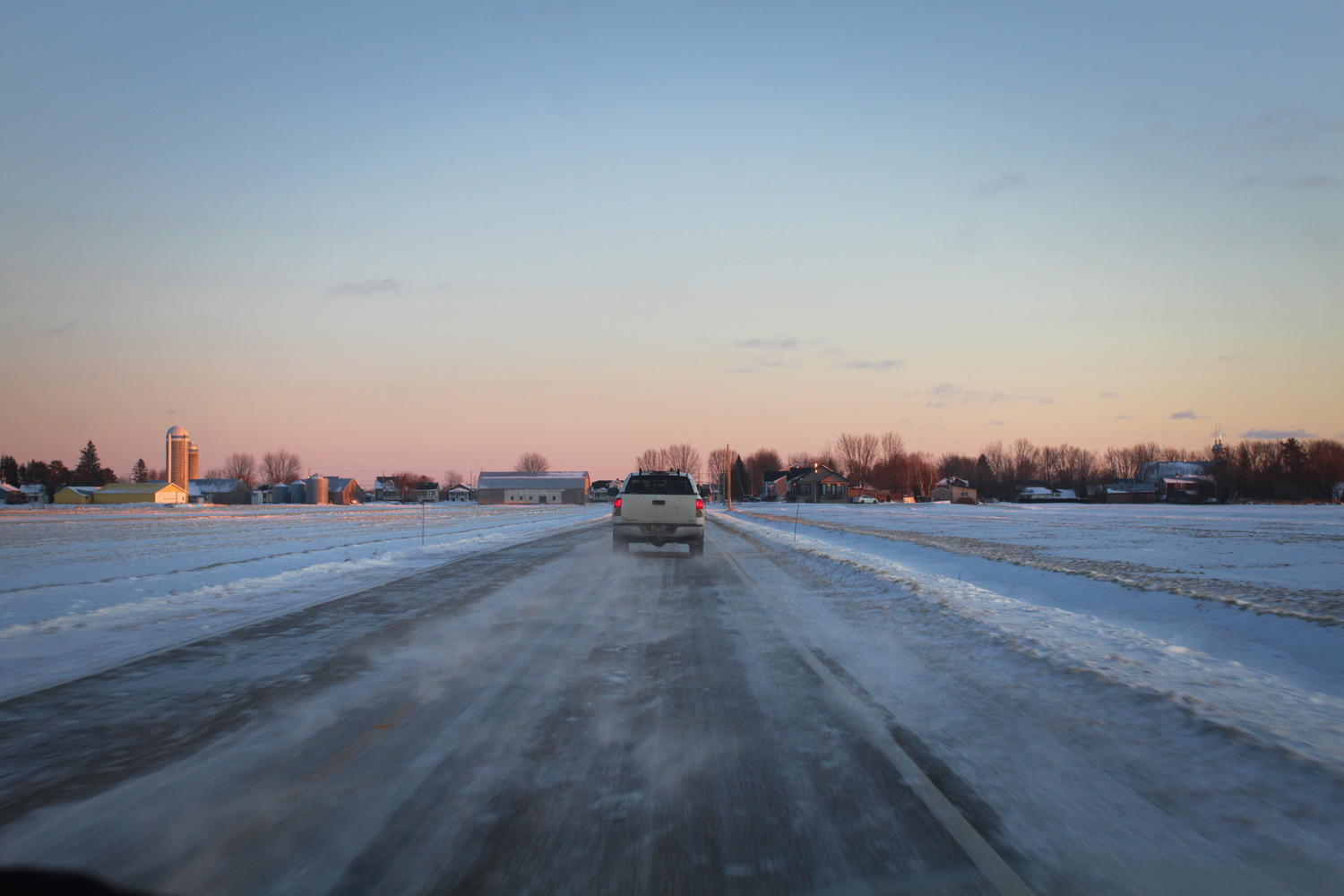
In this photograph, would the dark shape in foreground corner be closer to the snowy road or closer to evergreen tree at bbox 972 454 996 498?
the snowy road

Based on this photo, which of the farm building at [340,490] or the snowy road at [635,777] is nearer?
the snowy road at [635,777]

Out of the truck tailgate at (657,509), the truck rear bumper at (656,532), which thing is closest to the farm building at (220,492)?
the truck rear bumper at (656,532)

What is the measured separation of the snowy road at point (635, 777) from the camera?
10.8ft

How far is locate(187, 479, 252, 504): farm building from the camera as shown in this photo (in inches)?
A: 4983

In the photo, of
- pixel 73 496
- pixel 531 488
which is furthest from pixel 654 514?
pixel 73 496

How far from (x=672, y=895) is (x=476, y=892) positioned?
747 mm

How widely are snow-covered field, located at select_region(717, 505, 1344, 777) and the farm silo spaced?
12814 cm

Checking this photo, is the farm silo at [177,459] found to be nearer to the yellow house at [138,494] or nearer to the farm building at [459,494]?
the yellow house at [138,494]

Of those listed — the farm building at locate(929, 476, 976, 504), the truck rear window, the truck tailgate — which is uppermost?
the truck rear window

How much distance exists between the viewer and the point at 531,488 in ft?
441

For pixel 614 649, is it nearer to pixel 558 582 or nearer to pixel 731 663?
pixel 731 663

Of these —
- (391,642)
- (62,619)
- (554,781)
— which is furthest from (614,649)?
(62,619)

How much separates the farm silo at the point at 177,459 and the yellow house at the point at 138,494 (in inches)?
321

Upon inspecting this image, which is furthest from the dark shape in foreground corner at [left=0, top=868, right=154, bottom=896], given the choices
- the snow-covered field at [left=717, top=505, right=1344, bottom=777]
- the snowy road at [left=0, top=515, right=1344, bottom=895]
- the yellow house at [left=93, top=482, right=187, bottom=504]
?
the yellow house at [left=93, top=482, right=187, bottom=504]
